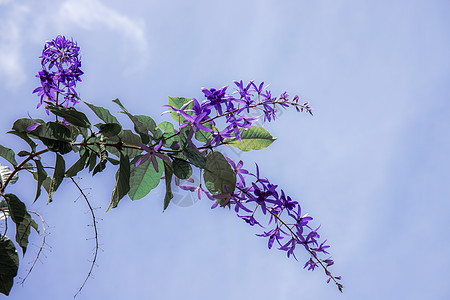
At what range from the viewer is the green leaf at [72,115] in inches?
32.6

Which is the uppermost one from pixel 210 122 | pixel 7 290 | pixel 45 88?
pixel 45 88

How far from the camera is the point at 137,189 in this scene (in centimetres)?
97

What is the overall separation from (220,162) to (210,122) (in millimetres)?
95

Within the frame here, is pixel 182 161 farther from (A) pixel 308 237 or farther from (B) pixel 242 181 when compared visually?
(A) pixel 308 237

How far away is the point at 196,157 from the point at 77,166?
1.05 feet

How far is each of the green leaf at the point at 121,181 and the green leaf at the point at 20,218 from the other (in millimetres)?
227

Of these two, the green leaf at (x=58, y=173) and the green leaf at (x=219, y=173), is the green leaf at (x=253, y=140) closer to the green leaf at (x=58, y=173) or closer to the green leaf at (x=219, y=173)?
the green leaf at (x=219, y=173)

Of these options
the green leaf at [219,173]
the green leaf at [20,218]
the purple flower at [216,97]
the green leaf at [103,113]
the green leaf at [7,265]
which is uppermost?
the purple flower at [216,97]

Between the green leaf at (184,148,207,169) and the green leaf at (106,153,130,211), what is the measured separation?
139 mm

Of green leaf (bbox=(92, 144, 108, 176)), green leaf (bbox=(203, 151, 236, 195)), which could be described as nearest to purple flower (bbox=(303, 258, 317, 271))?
green leaf (bbox=(203, 151, 236, 195))

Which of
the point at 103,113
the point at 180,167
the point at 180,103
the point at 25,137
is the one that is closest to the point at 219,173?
the point at 180,167

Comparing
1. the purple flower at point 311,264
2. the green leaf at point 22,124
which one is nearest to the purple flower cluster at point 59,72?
the green leaf at point 22,124

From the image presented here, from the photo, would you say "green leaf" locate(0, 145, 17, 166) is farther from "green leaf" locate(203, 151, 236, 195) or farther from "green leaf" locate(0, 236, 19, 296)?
"green leaf" locate(203, 151, 236, 195)

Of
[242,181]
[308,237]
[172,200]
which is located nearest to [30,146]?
[172,200]
